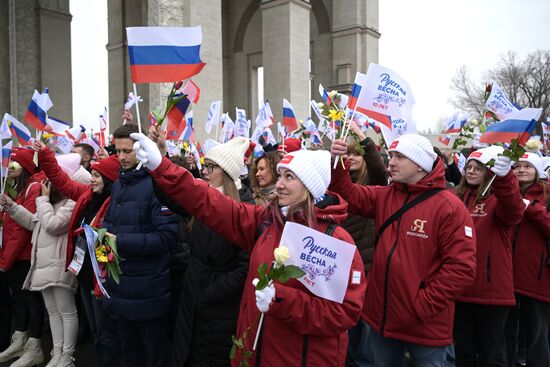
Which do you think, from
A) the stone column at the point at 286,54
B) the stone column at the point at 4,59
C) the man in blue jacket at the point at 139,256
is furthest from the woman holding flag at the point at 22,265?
the stone column at the point at 4,59

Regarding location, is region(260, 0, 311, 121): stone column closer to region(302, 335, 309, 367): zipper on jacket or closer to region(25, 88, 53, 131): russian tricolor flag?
Result: region(25, 88, 53, 131): russian tricolor flag

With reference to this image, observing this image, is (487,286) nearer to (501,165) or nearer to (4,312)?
(501,165)

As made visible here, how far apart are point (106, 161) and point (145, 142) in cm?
224

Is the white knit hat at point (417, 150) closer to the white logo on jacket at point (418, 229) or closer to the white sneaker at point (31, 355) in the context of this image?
the white logo on jacket at point (418, 229)

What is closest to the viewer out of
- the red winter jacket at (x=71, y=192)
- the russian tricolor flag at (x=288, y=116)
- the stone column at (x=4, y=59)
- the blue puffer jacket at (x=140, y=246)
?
the blue puffer jacket at (x=140, y=246)

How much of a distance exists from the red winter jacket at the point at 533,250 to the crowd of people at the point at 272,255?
0.5 inches

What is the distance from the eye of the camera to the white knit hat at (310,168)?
8.78ft

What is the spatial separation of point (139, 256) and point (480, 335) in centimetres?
286

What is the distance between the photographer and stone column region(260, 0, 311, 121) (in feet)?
53.7

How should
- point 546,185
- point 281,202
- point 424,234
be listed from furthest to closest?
point 546,185, point 424,234, point 281,202

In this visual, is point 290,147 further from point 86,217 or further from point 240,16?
point 240,16

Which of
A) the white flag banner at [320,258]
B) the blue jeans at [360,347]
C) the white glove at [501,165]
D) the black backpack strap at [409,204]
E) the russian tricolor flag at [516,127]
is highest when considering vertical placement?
the russian tricolor flag at [516,127]

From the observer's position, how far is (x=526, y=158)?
4.80 metres

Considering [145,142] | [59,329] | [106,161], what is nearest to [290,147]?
[106,161]
